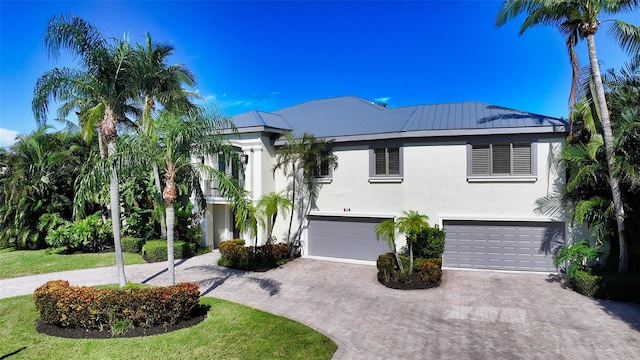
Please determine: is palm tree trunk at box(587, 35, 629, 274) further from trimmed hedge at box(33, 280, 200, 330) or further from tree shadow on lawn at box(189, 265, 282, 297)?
trimmed hedge at box(33, 280, 200, 330)

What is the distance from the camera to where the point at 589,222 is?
13.5 meters

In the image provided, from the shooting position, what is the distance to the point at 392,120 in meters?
18.2

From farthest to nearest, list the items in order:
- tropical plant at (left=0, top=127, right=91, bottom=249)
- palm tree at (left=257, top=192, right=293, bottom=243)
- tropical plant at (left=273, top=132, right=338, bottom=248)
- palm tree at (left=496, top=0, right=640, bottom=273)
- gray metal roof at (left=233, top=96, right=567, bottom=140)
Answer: tropical plant at (left=0, top=127, right=91, bottom=249)
tropical plant at (left=273, top=132, right=338, bottom=248)
palm tree at (left=257, top=192, right=293, bottom=243)
gray metal roof at (left=233, top=96, right=567, bottom=140)
palm tree at (left=496, top=0, right=640, bottom=273)

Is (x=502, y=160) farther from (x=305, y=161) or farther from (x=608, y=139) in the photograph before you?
(x=305, y=161)

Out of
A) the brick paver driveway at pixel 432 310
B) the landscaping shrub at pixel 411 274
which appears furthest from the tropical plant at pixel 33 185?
the landscaping shrub at pixel 411 274

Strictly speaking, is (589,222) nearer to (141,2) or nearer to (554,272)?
(554,272)

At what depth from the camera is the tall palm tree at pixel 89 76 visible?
10.3 metres

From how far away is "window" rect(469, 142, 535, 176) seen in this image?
1494 cm

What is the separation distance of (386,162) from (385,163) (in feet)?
0.25

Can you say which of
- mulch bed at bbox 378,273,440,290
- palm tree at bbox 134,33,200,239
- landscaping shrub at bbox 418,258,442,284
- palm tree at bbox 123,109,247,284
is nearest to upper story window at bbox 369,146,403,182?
landscaping shrub at bbox 418,258,442,284

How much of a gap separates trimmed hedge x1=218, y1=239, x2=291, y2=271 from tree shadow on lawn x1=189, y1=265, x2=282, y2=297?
40 cm

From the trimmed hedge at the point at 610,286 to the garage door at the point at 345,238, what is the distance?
7.62 m

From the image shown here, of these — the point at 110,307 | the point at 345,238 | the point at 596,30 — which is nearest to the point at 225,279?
the point at 110,307

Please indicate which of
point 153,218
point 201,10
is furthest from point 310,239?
point 201,10
